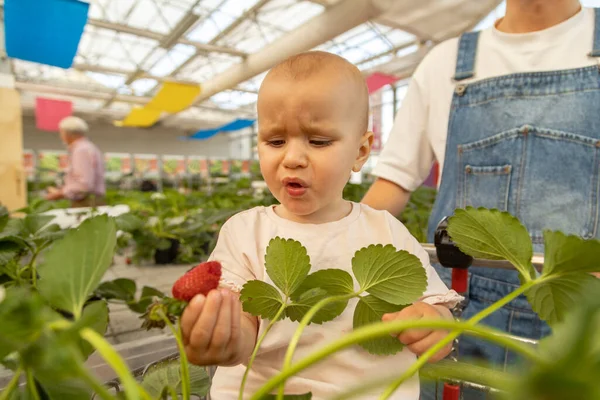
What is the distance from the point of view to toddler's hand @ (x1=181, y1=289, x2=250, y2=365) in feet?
0.82

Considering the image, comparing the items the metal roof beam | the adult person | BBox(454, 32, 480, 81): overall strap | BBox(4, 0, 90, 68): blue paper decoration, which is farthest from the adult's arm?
the metal roof beam

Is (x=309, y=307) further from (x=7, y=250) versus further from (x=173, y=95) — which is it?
(x=173, y=95)

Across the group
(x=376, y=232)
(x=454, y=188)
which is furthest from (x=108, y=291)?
(x=454, y=188)

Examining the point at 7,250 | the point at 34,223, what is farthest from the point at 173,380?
the point at 34,223

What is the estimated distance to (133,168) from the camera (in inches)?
284

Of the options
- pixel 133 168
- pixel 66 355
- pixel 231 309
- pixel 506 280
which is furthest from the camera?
pixel 133 168

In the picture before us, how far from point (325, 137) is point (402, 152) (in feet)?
1.32

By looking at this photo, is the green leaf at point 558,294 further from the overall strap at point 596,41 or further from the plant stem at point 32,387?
the overall strap at point 596,41

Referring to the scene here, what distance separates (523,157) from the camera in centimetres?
68

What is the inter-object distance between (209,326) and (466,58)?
2.24 feet

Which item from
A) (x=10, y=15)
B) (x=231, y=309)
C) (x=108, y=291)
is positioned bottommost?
(x=108, y=291)

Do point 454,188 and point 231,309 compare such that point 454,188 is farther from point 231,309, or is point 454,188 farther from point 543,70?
point 231,309

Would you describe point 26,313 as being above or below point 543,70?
below

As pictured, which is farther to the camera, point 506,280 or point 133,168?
point 133,168
